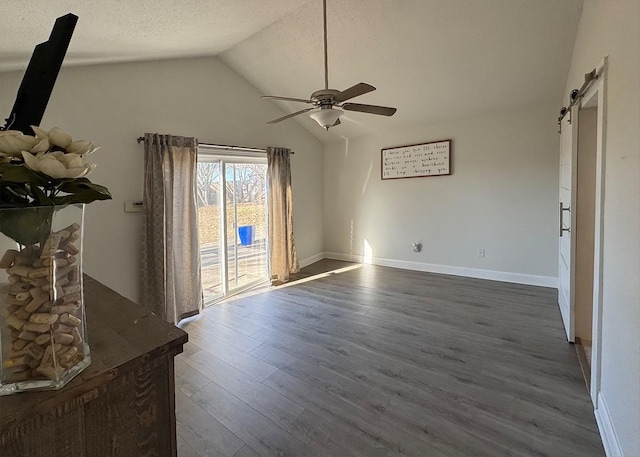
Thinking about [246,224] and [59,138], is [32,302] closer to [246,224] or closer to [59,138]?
[59,138]

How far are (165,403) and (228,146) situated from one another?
360cm

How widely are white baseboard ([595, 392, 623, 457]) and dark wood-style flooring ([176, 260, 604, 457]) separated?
0.05m

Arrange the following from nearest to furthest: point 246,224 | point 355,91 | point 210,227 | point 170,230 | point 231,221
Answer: point 355,91, point 170,230, point 210,227, point 231,221, point 246,224

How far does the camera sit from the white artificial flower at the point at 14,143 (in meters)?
0.66

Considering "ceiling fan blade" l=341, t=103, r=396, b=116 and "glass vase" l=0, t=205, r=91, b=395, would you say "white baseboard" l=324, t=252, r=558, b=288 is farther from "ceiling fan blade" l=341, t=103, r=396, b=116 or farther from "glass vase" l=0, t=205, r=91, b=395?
"glass vase" l=0, t=205, r=91, b=395

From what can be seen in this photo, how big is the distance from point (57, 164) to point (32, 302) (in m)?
0.31

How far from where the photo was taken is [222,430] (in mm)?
1869

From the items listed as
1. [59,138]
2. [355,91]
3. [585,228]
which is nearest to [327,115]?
[355,91]

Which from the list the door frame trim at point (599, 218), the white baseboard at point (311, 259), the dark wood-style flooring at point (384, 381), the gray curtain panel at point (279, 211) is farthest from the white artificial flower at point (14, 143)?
the white baseboard at point (311, 259)

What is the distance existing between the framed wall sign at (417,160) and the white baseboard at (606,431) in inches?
143

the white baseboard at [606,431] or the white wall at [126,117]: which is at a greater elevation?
Answer: the white wall at [126,117]

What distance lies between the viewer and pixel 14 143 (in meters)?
0.67

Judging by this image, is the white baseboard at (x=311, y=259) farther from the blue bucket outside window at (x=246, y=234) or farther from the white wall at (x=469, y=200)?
the blue bucket outside window at (x=246, y=234)

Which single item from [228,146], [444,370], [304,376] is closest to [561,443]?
[444,370]
